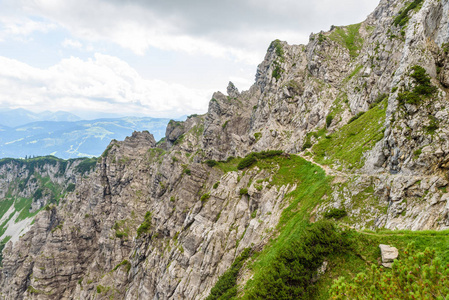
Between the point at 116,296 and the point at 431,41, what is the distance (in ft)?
357

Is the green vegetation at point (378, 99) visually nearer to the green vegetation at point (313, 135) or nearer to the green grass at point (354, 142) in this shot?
the green grass at point (354, 142)

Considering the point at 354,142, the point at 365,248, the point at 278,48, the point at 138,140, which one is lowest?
the point at 138,140

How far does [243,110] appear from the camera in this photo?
15025cm

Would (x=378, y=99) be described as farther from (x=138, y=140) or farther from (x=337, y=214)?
(x=138, y=140)

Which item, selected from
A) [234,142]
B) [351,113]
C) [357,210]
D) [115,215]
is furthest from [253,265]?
[115,215]

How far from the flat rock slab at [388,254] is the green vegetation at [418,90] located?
21971mm

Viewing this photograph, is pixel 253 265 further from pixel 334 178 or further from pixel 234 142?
pixel 234 142

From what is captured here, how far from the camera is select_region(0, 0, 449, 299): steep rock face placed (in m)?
27.4

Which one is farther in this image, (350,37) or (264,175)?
(350,37)

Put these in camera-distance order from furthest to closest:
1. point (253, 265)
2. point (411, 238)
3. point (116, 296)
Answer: point (116, 296)
point (253, 265)
point (411, 238)

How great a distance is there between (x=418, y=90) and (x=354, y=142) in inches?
631

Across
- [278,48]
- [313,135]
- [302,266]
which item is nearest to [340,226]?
[302,266]

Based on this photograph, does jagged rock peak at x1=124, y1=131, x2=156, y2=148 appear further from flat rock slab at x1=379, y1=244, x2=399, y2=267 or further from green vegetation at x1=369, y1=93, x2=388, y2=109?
flat rock slab at x1=379, y1=244, x2=399, y2=267

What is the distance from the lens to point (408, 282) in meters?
11.9
